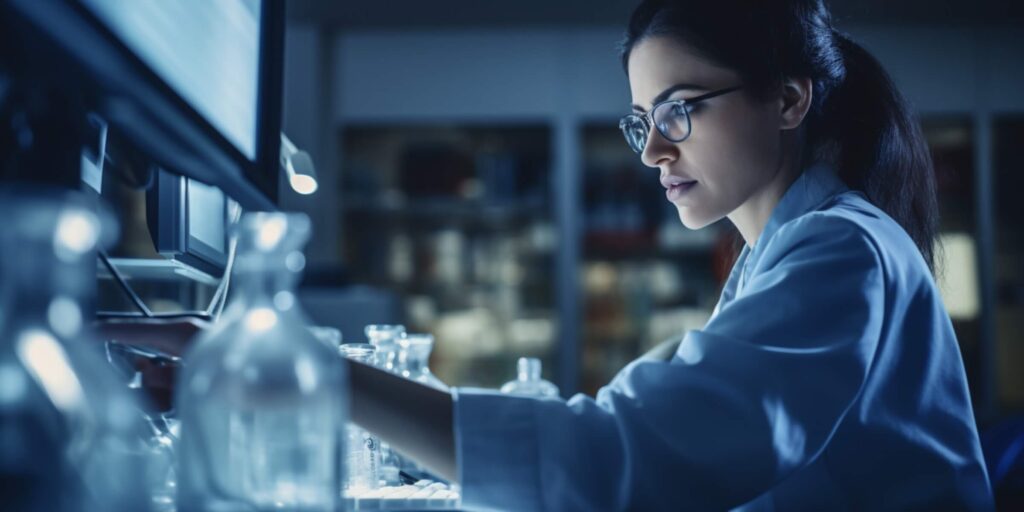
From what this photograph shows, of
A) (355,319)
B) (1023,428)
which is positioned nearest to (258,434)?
(1023,428)

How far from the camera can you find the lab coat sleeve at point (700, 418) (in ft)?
2.17

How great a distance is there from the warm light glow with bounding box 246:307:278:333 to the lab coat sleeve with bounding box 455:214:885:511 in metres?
0.23

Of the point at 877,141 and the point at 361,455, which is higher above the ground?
the point at 877,141

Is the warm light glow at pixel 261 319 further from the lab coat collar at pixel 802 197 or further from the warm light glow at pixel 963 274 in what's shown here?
the warm light glow at pixel 963 274

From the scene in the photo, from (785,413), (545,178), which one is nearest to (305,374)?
(785,413)

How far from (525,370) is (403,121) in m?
3.08

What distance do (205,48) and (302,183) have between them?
0.38 meters

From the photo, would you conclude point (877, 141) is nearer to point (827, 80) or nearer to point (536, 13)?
point (827, 80)

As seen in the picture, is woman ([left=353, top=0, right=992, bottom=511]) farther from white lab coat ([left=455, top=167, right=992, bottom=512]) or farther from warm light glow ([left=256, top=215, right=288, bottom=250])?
warm light glow ([left=256, top=215, right=288, bottom=250])

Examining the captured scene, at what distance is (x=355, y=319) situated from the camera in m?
3.06

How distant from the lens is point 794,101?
1107 mm

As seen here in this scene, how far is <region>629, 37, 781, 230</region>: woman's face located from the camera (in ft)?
3.50

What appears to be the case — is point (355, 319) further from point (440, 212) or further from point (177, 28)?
point (177, 28)

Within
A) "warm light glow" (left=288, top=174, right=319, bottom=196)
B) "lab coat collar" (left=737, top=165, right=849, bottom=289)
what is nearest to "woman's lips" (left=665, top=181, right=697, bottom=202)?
"lab coat collar" (left=737, top=165, right=849, bottom=289)
